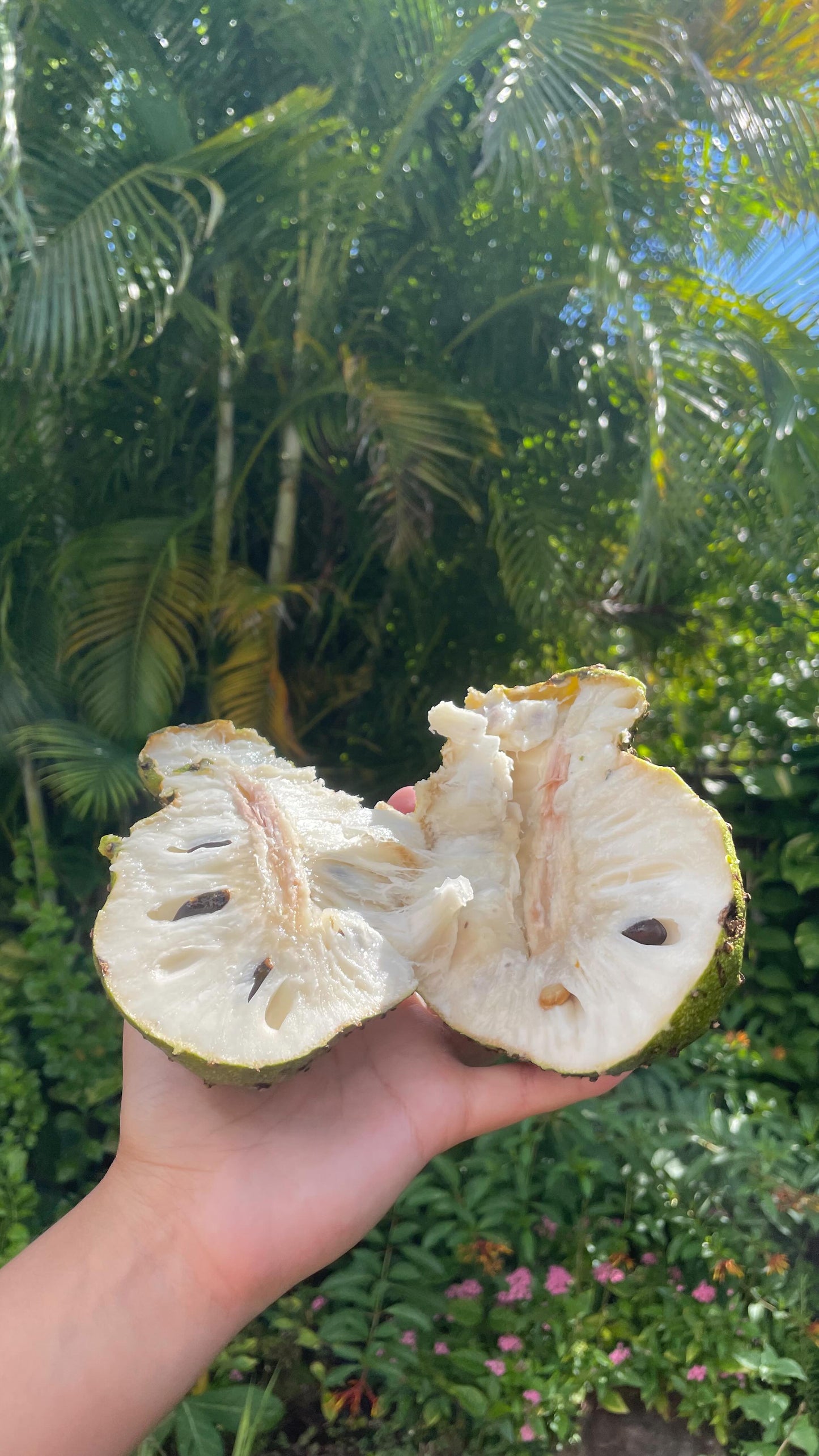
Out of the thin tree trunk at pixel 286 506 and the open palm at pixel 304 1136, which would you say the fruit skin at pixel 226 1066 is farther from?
the thin tree trunk at pixel 286 506

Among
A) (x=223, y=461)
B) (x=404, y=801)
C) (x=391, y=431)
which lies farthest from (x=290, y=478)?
(x=404, y=801)

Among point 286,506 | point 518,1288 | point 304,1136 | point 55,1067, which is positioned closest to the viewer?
point 304,1136

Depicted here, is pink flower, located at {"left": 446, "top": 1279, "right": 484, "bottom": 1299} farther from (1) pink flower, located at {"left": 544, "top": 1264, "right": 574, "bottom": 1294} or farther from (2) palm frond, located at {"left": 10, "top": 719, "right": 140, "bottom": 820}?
(2) palm frond, located at {"left": 10, "top": 719, "right": 140, "bottom": 820}

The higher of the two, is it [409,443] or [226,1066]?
[409,443]

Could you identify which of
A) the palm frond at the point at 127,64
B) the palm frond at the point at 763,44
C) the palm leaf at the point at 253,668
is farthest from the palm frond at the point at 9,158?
the palm frond at the point at 763,44

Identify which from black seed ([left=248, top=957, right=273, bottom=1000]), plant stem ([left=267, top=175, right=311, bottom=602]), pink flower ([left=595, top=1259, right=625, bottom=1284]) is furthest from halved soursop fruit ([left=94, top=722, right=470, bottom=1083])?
plant stem ([left=267, top=175, right=311, bottom=602])

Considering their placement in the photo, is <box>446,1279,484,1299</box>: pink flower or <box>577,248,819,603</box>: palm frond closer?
<box>446,1279,484,1299</box>: pink flower

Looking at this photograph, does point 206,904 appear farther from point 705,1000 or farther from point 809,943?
point 809,943
